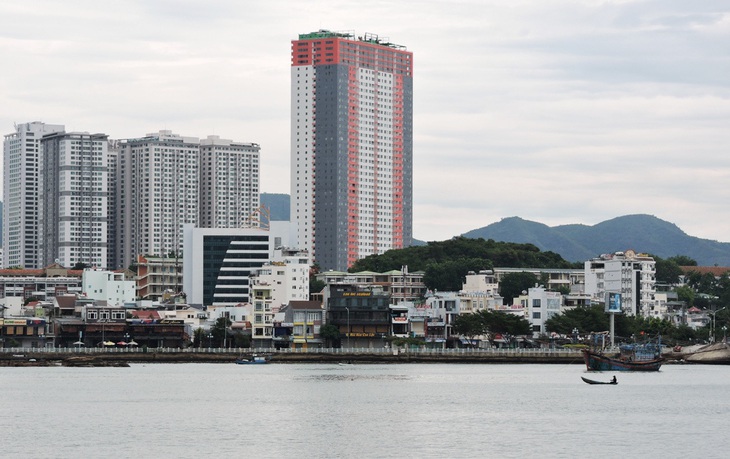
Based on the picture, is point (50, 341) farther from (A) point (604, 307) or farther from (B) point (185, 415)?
(B) point (185, 415)

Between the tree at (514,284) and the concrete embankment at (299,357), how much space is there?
33004mm

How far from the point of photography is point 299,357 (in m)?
129

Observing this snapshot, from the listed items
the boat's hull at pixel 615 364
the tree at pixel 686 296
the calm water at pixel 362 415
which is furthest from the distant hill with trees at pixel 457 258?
the calm water at pixel 362 415

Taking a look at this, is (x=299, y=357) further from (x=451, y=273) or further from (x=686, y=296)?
(x=686, y=296)

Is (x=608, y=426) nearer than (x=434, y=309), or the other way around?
(x=608, y=426)

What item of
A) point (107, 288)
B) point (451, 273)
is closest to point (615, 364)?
point (451, 273)

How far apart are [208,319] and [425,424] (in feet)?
276

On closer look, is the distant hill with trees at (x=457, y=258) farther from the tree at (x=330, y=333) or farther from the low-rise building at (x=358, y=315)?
the tree at (x=330, y=333)

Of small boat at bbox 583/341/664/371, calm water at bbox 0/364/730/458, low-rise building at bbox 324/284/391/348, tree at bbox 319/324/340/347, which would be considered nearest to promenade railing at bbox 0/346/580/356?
tree at bbox 319/324/340/347

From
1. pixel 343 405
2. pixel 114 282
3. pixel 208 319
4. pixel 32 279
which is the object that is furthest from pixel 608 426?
pixel 32 279

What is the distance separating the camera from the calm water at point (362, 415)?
5550cm

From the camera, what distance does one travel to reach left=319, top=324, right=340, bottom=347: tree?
128125mm

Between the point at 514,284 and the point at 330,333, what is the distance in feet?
139

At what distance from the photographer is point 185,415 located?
227ft
